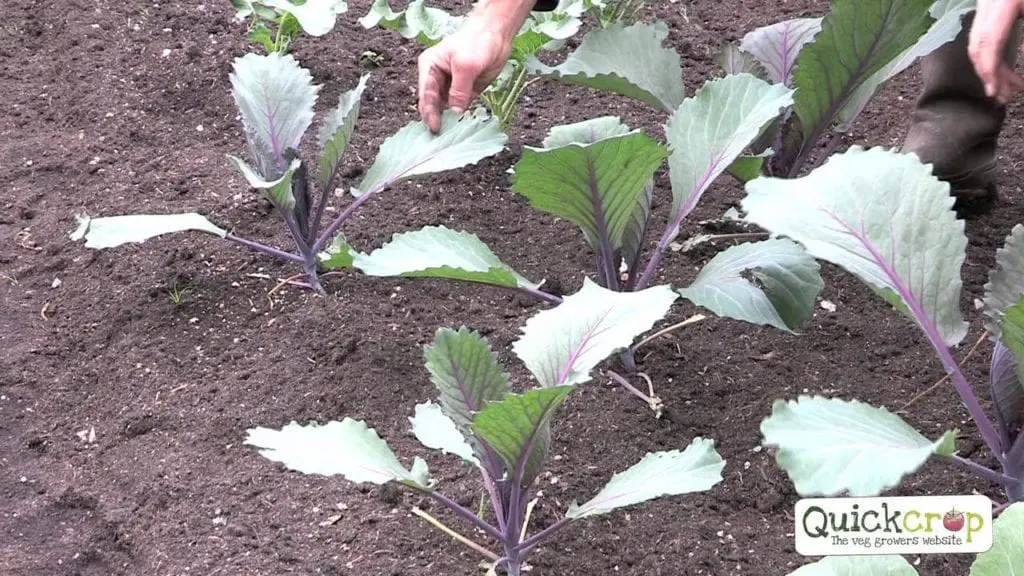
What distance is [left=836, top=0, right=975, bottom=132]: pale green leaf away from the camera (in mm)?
1572

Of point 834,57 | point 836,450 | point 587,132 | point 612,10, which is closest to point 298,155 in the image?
point 587,132

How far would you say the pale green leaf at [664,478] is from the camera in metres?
1.12

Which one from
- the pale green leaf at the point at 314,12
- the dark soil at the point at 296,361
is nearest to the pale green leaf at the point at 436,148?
the dark soil at the point at 296,361

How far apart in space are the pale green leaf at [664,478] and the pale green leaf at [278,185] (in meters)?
0.72

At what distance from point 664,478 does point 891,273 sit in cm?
36

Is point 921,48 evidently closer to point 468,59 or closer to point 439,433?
point 468,59

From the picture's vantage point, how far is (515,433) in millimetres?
1132

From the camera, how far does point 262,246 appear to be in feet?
5.91

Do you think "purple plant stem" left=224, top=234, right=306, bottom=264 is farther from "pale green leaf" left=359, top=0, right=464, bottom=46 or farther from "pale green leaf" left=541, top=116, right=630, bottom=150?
"pale green leaf" left=541, top=116, right=630, bottom=150

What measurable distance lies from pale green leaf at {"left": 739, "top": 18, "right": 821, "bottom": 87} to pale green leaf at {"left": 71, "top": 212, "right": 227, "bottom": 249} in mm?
1053

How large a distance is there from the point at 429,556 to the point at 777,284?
0.63 metres

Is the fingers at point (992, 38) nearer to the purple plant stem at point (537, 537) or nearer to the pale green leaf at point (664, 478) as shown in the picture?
the pale green leaf at point (664, 478)

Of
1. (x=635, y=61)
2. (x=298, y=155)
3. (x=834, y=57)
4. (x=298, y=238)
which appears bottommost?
(x=298, y=238)

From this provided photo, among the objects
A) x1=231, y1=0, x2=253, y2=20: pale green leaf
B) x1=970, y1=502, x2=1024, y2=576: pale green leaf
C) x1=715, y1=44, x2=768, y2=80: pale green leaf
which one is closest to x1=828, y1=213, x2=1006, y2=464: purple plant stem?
x1=970, y1=502, x2=1024, y2=576: pale green leaf
